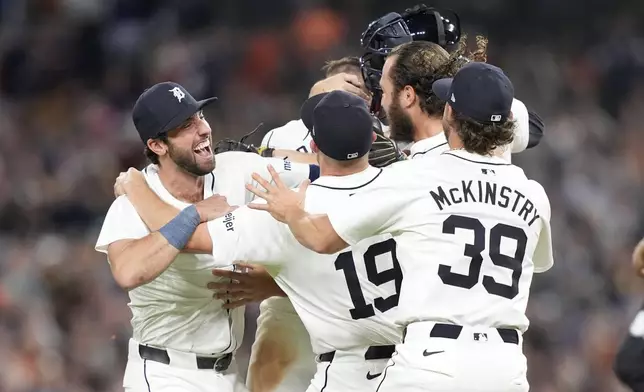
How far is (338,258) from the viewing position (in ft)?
17.6

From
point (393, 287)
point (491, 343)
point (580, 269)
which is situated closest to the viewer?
point (491, 343)

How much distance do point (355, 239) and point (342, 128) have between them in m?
0.48

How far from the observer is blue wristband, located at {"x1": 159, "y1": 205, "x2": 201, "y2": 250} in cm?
535

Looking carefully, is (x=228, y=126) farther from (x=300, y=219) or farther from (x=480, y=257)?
(x=480, y=257)

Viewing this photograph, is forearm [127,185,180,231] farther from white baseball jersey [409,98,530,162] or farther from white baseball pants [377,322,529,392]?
white baseball pants [377,322,529,392]

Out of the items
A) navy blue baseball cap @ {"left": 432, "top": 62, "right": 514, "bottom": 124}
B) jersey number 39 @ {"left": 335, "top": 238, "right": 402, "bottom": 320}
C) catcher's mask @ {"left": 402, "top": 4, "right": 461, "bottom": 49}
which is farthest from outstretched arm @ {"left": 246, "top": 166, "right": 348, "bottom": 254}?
catcher's mask @ {"left": 402, "top": 4, "right": 461, "bottom": 49}

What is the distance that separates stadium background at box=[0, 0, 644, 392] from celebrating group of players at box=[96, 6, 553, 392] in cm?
489

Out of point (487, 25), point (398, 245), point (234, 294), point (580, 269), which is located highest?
point (398, 245)

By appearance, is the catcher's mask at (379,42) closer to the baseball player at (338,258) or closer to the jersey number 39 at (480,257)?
the baseball player at (338,258)

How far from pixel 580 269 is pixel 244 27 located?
4.75m

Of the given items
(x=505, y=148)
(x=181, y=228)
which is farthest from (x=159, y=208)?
(x=505, y=148)

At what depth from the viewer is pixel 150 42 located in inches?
549

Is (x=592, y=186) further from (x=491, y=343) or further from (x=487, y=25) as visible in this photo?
(x=491, y=343)

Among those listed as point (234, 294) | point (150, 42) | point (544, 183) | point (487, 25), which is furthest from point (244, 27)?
point (234, 294)
